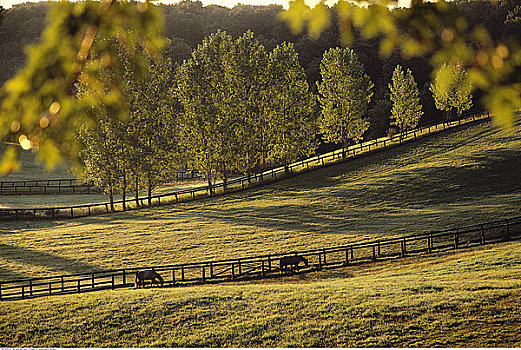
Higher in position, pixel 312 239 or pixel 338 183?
pixel 338 183

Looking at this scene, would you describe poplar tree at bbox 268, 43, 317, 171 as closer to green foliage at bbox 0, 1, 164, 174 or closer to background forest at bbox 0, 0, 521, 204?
background forest at bbox 0, 0, 521, 204

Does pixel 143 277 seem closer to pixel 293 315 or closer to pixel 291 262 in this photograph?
pixel 291 262

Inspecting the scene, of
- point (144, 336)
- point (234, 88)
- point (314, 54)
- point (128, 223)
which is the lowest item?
point (144, 336)

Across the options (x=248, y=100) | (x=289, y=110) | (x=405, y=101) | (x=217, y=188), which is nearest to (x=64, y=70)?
(x=217, y=188)

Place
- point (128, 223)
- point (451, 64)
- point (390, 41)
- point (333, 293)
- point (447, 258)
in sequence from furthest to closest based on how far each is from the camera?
1. point (128, 223)
2. point (447, 258)
3. point (333, 293)
4. point (390, 41)
5. point (451, 64)

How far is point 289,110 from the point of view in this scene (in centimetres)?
5459

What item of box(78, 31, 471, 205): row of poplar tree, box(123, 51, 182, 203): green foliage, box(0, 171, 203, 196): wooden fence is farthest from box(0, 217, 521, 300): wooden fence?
box(0, 171, 203, 196): wooden fence

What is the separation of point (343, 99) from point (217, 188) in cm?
1975

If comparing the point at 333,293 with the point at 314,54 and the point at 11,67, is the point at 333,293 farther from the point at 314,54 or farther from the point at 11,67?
the point at 11,67

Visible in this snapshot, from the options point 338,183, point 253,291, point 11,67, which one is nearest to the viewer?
point 253,291

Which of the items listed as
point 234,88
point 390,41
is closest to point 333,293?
point 390,41

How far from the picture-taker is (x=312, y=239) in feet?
106

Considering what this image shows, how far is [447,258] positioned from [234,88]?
3453 centimetres

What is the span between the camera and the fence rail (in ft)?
148
